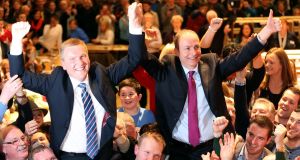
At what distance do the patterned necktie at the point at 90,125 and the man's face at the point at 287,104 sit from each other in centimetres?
163

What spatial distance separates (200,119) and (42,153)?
1040 mm

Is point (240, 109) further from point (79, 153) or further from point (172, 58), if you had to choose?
point (79, 153)

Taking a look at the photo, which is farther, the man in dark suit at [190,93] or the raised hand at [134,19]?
the man in dark suit at [190,93]

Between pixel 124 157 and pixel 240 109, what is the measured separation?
34.7 inches

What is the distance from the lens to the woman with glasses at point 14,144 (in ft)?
17.0

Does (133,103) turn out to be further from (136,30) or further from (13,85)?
(13,85)

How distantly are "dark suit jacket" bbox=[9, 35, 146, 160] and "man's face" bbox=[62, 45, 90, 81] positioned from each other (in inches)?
3.0

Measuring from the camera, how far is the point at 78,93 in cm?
502

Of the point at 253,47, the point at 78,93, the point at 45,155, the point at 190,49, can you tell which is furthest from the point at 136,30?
the point at 45,155

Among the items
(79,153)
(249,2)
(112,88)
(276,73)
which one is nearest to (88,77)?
(112,88)

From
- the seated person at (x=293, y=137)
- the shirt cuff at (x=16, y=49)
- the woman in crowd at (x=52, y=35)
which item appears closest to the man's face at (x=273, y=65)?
the seated person at (x=293, y=137)

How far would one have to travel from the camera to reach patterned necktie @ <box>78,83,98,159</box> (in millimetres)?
4961

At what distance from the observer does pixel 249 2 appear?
13578 mm

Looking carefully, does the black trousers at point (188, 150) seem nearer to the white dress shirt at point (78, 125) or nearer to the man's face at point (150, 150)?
the man's face at point (150, 150)
